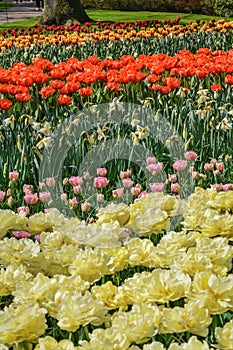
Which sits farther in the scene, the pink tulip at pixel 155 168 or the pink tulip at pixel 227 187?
the pink tulip at pixel 155 168

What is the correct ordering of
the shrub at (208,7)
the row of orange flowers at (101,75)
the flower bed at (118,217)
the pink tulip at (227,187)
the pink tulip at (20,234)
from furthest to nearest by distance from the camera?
the shrub at (208,7)
the row of orange flowers at (101,75)
the pink tulip at (227,187)
the pink tulip at (20,234)
the flower bed at (118,217)

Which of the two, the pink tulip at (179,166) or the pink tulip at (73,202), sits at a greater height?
the pink tulip at (179,166)

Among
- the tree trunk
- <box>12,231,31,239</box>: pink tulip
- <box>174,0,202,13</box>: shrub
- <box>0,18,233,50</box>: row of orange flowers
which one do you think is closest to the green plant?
<box>174,0,202,13</box>: shrub

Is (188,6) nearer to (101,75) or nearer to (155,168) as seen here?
(101,75)

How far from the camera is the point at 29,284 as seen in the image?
2.13m

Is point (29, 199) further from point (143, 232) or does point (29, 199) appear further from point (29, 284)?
point (29, 284)

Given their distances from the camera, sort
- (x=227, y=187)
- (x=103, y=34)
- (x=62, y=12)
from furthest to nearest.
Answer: (x=62, y=12) < (x=103, y=34) < (x=227, y=187)

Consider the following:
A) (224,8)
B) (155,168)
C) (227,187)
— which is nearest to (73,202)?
(155,168)

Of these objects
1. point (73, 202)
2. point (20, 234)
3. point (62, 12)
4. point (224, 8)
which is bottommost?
point (224, 8)

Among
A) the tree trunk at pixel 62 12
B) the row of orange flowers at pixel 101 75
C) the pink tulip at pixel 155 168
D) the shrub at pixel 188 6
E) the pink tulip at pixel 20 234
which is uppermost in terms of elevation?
the row of orange flowers at pixel 101 75

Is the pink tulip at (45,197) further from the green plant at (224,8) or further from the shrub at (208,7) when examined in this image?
the shrub at (208,7)

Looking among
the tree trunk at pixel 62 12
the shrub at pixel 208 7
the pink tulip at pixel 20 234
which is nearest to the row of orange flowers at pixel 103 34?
the tree trunk at pixel 62 12

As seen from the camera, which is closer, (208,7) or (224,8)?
(224,8)

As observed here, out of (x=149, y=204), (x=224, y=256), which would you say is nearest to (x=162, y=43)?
(x=149, y=204)
